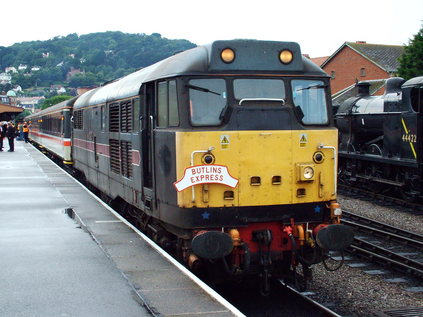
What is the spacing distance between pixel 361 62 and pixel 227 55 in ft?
153

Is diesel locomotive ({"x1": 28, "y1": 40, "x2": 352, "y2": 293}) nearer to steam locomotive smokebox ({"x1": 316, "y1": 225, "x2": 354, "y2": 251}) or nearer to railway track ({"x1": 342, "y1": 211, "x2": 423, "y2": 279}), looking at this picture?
steam locomotive smokebox ({"x1": 316, "y1": 225, "x2": 354, "y2": 251})

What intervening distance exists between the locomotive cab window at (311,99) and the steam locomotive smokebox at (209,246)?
6.41 ft

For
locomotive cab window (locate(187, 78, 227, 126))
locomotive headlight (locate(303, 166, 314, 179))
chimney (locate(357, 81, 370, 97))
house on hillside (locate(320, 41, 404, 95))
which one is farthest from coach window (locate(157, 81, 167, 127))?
house on hillside (locate(320, 41, 404, 95))

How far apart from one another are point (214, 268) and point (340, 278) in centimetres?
263

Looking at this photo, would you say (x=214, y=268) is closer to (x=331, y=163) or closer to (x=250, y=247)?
(x=250, y=247)

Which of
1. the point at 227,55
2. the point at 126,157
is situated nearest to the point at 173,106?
the point at 227,55

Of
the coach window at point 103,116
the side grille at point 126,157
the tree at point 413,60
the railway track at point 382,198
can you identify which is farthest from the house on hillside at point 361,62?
the side grille at point 126,157

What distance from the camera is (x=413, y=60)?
3700 cm

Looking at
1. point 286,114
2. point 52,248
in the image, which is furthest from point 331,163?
point 52,248

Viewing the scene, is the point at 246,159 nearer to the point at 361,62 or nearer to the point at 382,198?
the point at 382,198

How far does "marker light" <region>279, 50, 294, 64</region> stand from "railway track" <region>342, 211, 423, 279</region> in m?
3.96

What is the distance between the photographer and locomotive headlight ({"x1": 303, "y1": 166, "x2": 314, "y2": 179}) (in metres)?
7.46

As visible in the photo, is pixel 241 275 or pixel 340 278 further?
pixel 340 278

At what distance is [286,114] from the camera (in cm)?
750
